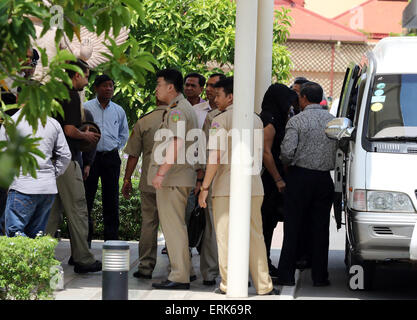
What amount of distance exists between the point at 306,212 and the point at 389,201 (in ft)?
3.59

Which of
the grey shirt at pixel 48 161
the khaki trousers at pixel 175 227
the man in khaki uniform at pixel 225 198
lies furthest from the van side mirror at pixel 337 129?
the grey shirt at pixel 48 161

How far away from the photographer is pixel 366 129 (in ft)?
28.6

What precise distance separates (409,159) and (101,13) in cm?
436

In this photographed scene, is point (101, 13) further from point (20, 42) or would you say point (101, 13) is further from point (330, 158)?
point (330, 158)

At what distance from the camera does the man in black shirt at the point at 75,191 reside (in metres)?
9.01

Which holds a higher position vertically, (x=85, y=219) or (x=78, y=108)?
(x=78, y=108)

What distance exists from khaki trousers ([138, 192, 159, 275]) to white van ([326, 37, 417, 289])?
75.5 inches

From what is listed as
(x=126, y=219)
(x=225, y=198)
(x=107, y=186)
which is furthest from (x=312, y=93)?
(x=126, y=219)

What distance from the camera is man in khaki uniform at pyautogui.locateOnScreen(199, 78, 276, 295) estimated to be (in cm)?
813

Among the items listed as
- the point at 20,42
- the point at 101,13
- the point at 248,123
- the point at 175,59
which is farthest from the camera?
the point at 175,59

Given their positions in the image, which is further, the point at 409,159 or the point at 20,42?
the point at 409,159

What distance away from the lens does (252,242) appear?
8336 millimetres
